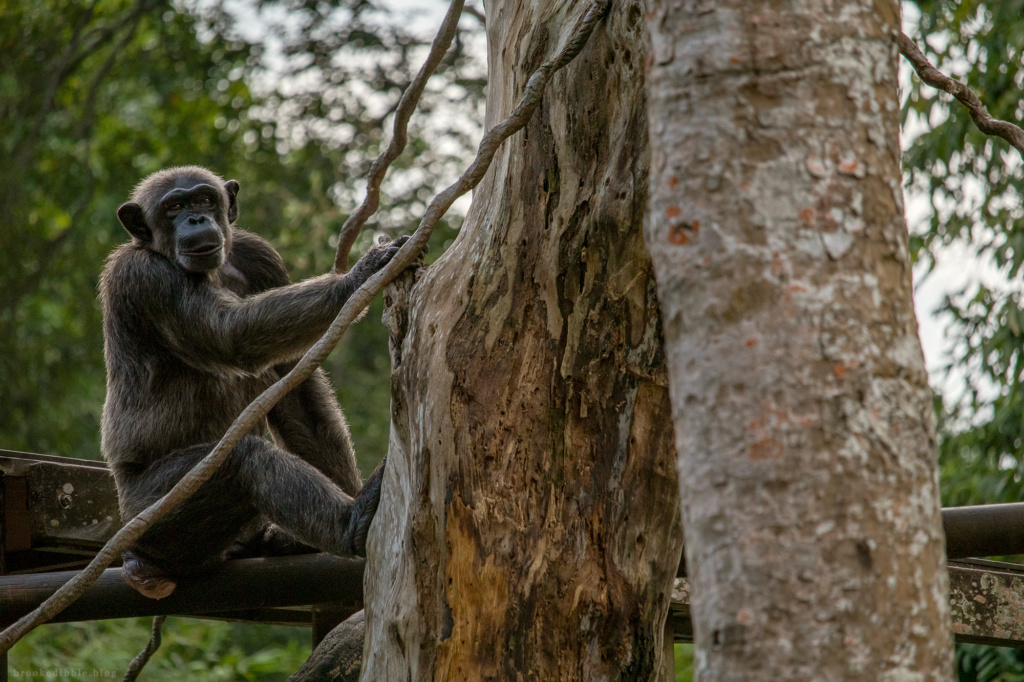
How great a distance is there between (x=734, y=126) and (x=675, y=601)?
252 centimetres

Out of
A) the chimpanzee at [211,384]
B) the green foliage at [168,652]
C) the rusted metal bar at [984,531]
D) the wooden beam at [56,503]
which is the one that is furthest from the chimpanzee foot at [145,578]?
the green foliage at [168,652]

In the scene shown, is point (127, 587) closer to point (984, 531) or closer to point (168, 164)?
point (984, 531)

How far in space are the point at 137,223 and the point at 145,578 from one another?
165cm

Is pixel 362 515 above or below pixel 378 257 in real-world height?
below

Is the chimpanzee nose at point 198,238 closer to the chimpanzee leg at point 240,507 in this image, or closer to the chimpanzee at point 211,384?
the chimpanzee at point 211,384

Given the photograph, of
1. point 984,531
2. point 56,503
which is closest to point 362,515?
point 56,503

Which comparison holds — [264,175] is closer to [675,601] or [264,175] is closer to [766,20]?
[675,601]

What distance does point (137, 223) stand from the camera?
173 inches

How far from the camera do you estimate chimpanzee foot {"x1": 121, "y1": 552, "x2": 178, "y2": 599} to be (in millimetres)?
3529

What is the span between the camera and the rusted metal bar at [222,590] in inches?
132

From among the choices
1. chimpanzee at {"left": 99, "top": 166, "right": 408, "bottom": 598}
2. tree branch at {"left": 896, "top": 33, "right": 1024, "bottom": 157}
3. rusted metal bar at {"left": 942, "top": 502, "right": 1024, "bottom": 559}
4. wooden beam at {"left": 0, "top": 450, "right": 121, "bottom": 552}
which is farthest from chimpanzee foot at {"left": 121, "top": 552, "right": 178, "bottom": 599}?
tree branch at {"left": 896, "top": 33, "right": 1024, "bottom": 157}

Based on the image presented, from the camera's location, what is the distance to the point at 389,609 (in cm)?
253

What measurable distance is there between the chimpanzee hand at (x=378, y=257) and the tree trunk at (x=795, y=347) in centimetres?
184

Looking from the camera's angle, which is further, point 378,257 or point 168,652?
point 168,652
